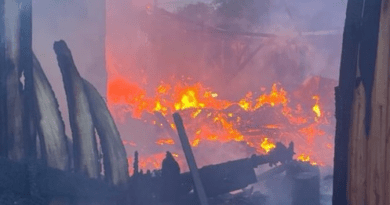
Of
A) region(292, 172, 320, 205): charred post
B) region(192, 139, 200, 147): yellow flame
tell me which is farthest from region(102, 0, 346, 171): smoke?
region(292, 172, 320, 205): charred post

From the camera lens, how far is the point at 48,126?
13.3 ft

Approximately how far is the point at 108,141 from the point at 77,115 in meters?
0.49

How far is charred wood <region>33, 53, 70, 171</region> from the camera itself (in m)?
3.99

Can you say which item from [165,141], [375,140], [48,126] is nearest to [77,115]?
[48,126]

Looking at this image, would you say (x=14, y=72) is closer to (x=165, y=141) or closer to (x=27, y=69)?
(x=27, y=69)

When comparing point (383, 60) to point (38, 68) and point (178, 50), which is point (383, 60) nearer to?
point (38, 68)

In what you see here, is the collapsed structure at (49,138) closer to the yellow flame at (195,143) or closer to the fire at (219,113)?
the fire at (219,113)

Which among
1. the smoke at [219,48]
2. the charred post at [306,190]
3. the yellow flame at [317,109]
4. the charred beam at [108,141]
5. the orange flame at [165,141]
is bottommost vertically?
the charred post at [306,190]

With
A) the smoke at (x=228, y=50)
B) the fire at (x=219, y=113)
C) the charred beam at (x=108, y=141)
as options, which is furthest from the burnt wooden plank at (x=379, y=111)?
the smoke at (x=228, y=50)

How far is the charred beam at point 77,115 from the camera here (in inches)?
167

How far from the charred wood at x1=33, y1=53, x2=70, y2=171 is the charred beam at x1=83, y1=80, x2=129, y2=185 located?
415mm

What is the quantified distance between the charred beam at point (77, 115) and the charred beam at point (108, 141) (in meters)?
0.14

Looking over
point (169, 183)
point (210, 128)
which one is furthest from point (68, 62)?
point (210, 128)

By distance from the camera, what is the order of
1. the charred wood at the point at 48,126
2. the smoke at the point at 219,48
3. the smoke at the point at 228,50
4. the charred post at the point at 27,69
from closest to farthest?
the charred post at the point at 27,69 < the charred wood at the point at 48,126 < the smoke at the point at 219,48 < the smoke at the point at 228,50
